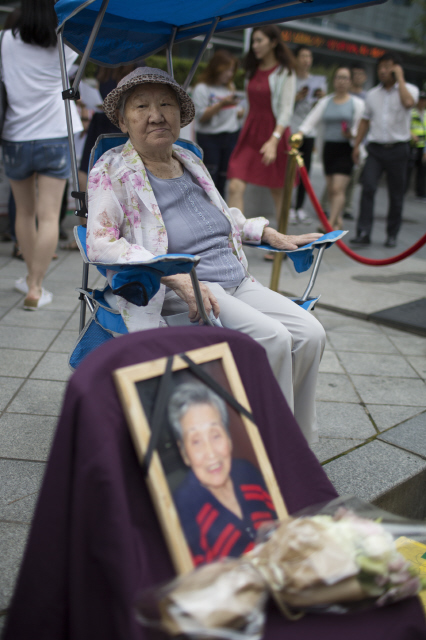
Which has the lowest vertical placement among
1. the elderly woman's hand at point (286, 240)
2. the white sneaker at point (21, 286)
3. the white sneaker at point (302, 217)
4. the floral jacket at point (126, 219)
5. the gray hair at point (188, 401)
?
the white sneaker at point (302, 217)

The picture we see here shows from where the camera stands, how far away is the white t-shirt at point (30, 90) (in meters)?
4.00

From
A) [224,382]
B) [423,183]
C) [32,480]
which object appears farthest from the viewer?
[423,183]

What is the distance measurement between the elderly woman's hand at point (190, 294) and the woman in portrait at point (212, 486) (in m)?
0.63

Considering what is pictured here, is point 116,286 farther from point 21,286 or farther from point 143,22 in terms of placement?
point 21,286

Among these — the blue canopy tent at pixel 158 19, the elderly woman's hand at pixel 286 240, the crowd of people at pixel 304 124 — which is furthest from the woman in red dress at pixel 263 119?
the elderly woman's hand at pixel 286 240

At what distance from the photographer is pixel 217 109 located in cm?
651

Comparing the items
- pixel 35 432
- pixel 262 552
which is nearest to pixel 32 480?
pixel 35 432

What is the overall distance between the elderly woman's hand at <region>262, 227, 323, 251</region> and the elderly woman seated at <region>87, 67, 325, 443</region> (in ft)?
0.63

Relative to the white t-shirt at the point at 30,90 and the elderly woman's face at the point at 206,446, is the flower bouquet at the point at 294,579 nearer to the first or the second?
the elderly woman's face at the point at 206,446

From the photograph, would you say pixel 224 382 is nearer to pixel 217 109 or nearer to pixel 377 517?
pixel 377 517

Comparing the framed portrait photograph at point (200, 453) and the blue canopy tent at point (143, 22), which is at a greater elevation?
the blue canopy tent at point (143, 22)

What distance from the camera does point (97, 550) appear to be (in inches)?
49.2

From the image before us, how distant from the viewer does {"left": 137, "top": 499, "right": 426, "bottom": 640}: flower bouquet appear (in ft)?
3.63

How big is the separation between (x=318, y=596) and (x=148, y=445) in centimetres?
48
